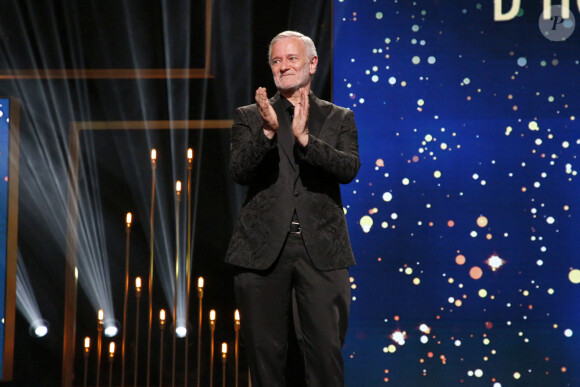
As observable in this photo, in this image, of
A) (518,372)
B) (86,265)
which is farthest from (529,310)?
(86,265)

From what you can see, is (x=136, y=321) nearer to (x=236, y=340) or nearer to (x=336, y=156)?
(x=236, y=340)

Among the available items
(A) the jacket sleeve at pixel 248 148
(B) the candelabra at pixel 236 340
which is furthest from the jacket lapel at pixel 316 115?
(B) the candelabra at pixel 236 340

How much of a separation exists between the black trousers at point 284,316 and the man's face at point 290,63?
1.39ft

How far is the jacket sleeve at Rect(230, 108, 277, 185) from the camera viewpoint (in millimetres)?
1960

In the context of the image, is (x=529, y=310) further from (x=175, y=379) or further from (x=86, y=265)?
(x=86, y=265)

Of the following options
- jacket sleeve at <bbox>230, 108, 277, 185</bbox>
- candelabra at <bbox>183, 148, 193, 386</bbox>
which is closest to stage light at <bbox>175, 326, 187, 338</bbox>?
candelabra at <bbox>183, 148, 193, 386</bbox>

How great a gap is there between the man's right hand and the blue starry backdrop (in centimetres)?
112

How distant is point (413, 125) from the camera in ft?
9.85

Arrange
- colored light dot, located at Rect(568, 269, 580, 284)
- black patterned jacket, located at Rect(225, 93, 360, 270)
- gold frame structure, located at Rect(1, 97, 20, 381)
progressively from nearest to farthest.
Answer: black patterned jacket, located at Rect(225, 93, 360, 270) → colored light dot, located at Rect(568, 269, 580, 284) → gold frame structure, located at Rect(1, 97, 20, 381)

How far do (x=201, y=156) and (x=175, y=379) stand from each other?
96cm

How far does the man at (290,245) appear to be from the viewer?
203 cm

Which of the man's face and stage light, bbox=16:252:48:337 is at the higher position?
the man's face

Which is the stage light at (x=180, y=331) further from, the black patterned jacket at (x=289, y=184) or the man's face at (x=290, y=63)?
the man's face at (x=290, y=63)

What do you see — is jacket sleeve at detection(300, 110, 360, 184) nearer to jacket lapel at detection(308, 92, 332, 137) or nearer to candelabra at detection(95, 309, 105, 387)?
jacket lapel at detection(308, 92, 332, 137)
